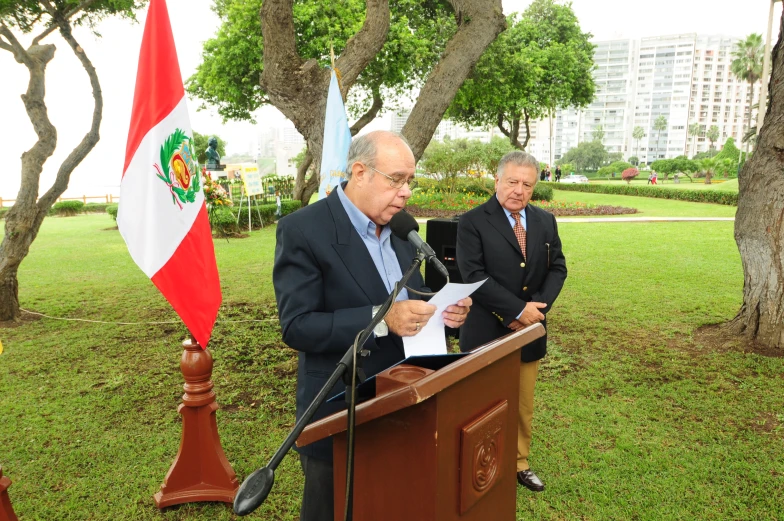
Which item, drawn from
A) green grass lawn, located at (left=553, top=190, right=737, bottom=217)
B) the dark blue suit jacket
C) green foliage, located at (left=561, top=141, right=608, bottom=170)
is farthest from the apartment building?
the dark blue suit jacket

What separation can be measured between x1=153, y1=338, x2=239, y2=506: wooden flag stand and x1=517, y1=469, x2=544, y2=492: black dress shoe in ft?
5.38

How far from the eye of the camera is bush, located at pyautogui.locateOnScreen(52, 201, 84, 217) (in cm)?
2455

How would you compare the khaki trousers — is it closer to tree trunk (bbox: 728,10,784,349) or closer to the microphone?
the microphone

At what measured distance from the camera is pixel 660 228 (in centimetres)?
1524

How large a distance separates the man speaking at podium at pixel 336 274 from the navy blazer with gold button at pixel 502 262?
1.21 metres

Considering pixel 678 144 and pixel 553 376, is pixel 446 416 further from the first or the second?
pixel 678 144

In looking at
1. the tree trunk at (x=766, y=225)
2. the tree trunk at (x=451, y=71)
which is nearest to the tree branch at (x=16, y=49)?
the tree trunk at (x=451, y=71)

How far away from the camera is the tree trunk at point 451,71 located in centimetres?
560

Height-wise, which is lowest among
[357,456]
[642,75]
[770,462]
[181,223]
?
[770,462]

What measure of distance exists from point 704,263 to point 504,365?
10127mm

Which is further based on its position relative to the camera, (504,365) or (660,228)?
(660,228)

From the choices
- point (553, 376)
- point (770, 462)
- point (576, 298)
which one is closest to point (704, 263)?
point (576, 298)

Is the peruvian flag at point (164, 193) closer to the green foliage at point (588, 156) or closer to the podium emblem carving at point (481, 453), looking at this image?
the podium emblem carving at point (481, 453)

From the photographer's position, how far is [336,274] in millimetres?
1754
